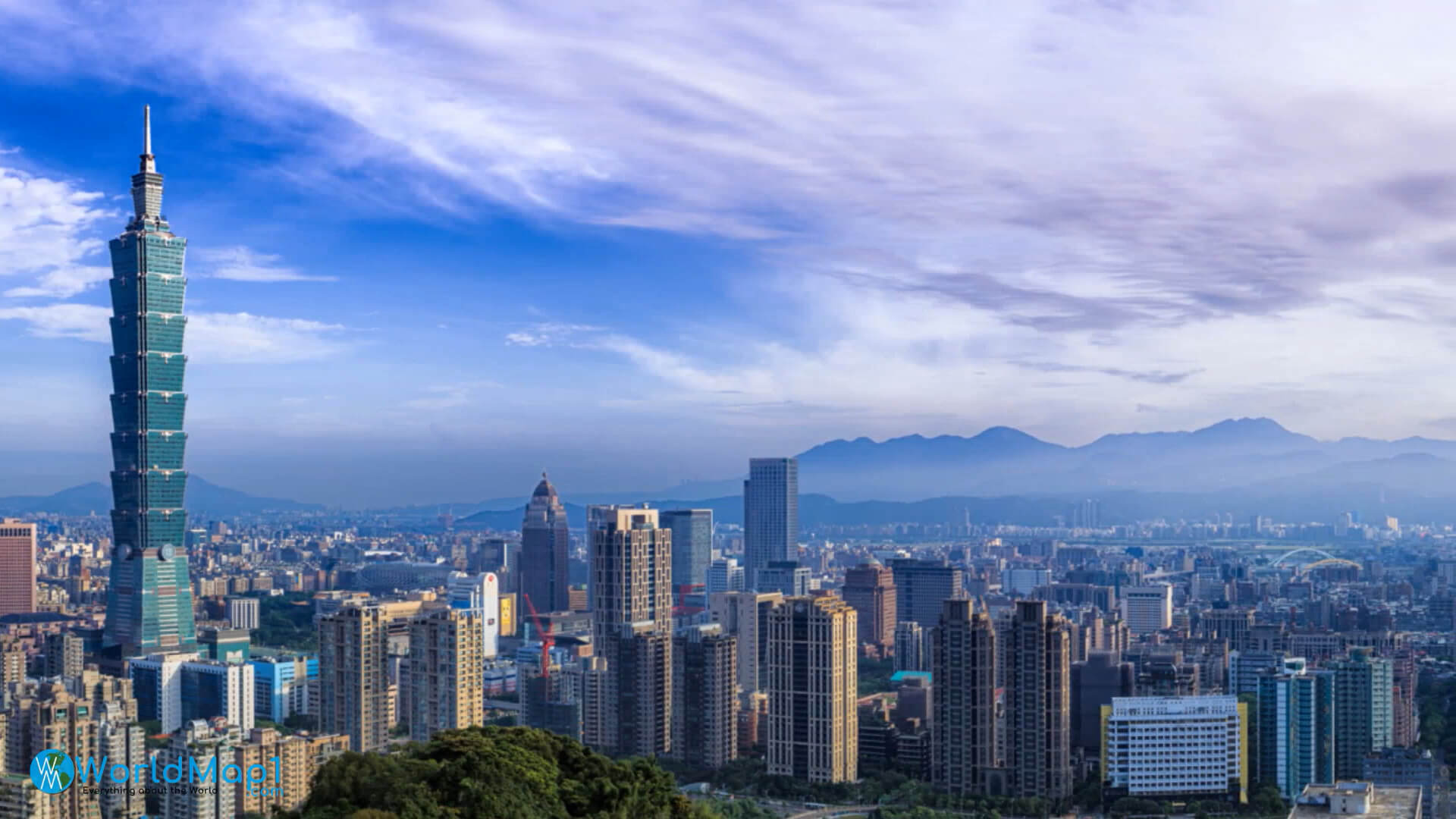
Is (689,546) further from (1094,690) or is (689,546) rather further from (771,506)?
(1094,690)

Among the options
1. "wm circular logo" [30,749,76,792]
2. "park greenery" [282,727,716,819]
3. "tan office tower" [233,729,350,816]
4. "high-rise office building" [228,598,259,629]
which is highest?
"park greenery" [282,727,716,819]

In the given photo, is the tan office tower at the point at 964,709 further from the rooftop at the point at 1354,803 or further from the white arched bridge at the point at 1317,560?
the white arched bridge at the point at 1317,560

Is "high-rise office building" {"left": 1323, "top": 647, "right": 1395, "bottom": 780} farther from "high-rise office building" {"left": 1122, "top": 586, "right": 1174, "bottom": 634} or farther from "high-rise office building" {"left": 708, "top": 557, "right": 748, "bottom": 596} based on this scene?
"high-rise office building" {"left": 708, "top": 557, "right": 748, "bottom": 596}

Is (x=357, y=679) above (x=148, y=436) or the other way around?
the other way around

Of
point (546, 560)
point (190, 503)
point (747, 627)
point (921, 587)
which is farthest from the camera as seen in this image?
point (190, 503)

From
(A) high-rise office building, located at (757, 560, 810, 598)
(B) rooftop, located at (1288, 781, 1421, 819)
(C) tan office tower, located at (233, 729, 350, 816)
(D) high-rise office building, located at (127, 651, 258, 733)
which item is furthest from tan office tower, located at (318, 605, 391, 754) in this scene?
(A) high-rise office building, located at (757, 560, 810, 598)

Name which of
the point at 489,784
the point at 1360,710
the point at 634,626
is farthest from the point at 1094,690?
the point at 489,784
